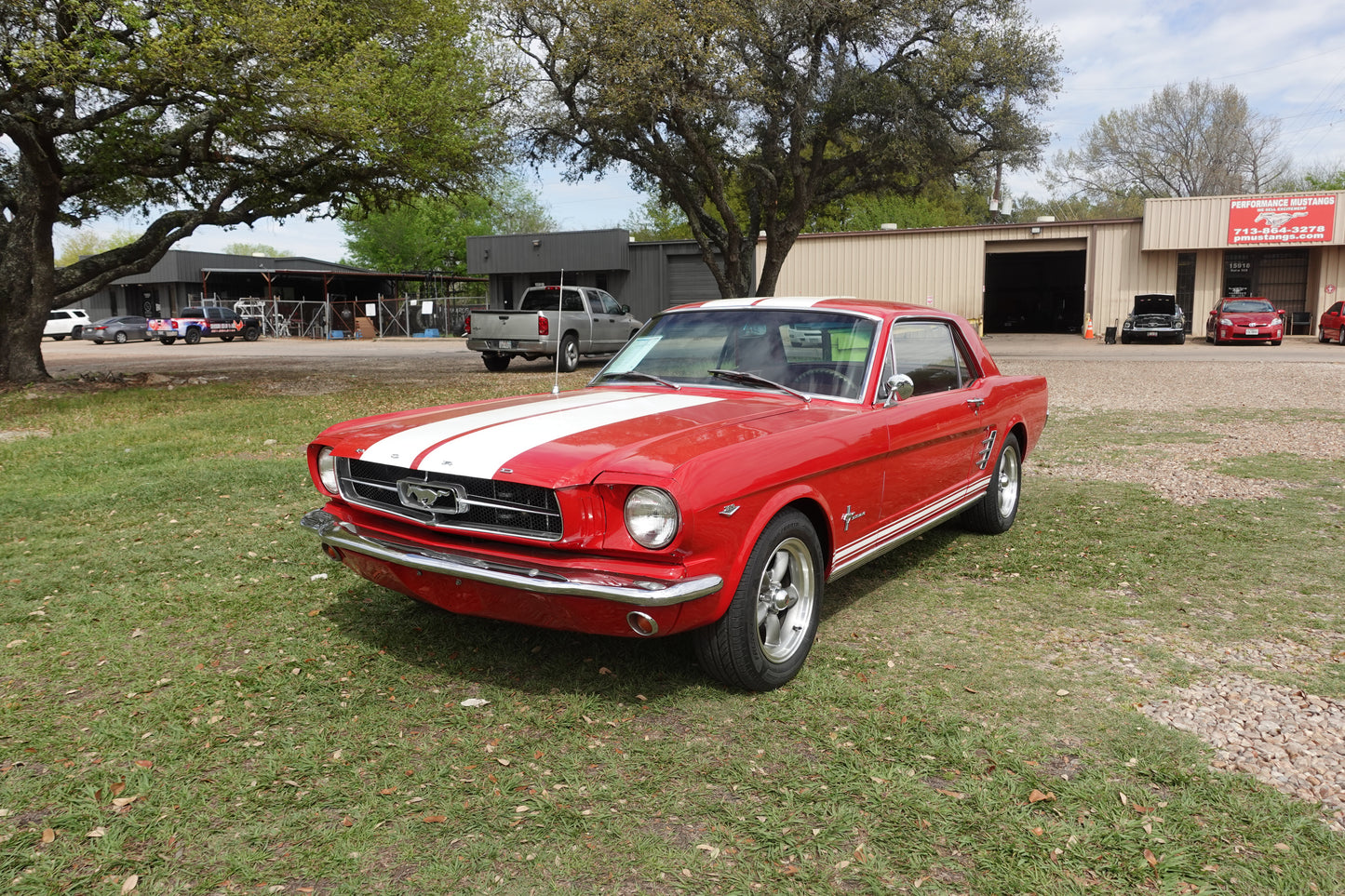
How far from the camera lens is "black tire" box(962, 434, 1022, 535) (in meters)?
5.86

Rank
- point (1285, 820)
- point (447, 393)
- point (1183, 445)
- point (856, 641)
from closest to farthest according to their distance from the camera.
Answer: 1. point (1285, 820)
2. point (856, 641)
3. point (1183, 445)
4. point (447, 393)

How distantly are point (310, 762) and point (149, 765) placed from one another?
1.73ft

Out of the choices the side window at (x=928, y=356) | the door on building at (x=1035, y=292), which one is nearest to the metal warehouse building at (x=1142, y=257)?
the door on building at (x=1035, y=292)

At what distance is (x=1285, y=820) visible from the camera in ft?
9.01

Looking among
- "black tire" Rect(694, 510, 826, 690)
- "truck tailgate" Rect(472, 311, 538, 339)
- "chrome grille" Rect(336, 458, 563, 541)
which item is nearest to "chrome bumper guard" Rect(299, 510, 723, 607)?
"chrome grille" Rect(336, 458, 563, 541)

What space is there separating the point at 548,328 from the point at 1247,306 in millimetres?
22455

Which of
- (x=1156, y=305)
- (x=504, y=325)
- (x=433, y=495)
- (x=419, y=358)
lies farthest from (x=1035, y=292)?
(x=433, y=495)

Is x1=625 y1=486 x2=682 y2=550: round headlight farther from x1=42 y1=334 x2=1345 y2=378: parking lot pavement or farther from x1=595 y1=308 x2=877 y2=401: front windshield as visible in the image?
x1=42 y1=334 x2=1345 y2=378: parking lot pavement

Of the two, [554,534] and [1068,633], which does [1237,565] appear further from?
[554,534]

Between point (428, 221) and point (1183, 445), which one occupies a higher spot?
point (428, 221)

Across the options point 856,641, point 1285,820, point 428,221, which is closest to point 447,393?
point 856,641

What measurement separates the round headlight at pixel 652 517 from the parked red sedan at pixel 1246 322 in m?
30.5

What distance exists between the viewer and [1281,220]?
31953mm

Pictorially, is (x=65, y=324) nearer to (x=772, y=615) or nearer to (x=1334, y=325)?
(x=772, y=615)
